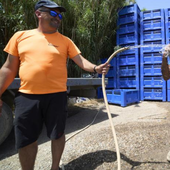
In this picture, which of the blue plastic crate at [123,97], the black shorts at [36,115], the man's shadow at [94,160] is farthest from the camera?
the blue plastic crate at [123,97]

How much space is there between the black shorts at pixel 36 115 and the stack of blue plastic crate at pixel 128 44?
17.7ft

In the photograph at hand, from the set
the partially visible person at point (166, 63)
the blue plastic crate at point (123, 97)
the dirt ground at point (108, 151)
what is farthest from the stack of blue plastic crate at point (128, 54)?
the partially visible person at point (166, 63)

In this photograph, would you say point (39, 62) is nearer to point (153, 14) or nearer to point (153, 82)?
point (153, 82)

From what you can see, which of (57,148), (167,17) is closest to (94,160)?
(57,148)

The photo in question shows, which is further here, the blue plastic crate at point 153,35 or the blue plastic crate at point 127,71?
the blue plastic crate at point 127,71

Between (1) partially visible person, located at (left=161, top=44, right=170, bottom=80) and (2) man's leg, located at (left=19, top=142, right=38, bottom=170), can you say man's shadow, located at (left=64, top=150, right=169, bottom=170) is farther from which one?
(1) partially visible person, located at (left=161, top=44, right=170, bottom=80)

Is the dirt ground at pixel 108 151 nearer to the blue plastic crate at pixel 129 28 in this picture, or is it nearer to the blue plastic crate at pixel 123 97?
the blue plastic crate at pixel 123 97

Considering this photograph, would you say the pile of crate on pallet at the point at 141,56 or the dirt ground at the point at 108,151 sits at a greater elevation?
the pile of crate on pallet at the point at 141,56

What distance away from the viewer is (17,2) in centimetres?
495

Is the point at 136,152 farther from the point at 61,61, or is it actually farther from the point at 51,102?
the point at 61,61

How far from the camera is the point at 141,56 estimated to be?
21.0 ft

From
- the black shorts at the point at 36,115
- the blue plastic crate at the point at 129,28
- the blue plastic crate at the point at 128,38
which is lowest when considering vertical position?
the black shorts at the point at 36,115

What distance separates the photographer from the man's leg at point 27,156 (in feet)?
4.90

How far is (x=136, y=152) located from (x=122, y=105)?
3348 mm
